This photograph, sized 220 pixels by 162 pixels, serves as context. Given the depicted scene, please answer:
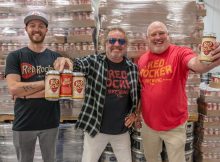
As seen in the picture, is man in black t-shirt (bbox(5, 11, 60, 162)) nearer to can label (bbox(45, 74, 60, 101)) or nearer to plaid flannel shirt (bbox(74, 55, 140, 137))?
can label (bbox(45, 74, 60, 101))

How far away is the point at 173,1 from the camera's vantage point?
3.80m

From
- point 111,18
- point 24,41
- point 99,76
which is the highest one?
point 111,18

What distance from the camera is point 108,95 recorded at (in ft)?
9.86

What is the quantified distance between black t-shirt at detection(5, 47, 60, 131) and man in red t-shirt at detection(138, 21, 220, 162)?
984 millimetres

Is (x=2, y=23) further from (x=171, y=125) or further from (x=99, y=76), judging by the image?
(x=171, y=125)

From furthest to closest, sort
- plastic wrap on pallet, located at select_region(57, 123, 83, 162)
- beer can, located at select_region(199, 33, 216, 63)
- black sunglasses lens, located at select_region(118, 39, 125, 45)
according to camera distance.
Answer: plastic wrap on pallet, located at select_region(57, 123, 83, 162) → black sunglasses lens, located at select_region(118, 39, 125, 45) → beer can, located at select_region(199, 33, 216, 63)

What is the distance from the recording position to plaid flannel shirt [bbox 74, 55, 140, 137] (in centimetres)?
298

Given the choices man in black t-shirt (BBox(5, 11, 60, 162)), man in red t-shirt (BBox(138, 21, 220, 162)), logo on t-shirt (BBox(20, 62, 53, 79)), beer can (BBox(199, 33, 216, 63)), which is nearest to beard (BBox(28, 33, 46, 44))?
man in black t-shirt (BBox(5, 11, 60, 162))

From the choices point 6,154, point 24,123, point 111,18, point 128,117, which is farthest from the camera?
point 6,154

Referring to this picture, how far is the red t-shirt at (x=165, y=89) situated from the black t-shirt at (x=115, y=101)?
0.74 ft

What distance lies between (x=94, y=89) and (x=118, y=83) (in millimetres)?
246

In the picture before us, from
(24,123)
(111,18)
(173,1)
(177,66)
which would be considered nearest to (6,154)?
(24,123)

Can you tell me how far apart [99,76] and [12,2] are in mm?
1675

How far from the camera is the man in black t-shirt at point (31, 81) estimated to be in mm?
2820
